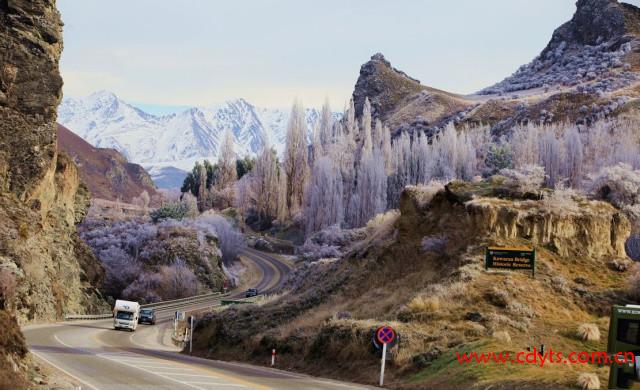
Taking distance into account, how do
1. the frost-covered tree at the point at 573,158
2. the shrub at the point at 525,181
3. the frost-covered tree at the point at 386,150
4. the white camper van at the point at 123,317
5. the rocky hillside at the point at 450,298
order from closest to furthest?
the rocky hillside at the point at 450,298 → the shrub at the point at 525,181 → the white camper van at the point at 123,317 → the frost-covered tree at the point at 573,158 → the frost-covered tree at the point at 386,150

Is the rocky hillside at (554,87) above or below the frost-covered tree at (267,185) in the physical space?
above

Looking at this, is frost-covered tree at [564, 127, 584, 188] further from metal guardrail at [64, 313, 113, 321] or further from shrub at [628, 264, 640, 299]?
shrub at [628, 264, 640, 299]

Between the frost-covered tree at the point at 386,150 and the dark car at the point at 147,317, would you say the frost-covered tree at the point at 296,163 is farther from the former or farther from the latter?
the dark car at the point at 147,317

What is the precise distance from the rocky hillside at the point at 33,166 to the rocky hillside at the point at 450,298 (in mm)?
18363

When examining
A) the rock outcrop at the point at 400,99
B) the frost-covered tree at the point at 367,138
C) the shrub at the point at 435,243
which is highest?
the rock outcrop at the point at 400,99

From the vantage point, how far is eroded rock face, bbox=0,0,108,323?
179ft

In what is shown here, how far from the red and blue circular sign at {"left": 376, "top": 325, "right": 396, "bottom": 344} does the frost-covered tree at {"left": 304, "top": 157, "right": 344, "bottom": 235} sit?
75.4 metres

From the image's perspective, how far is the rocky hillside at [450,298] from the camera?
2591 cm

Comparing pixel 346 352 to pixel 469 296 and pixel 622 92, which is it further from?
pixel 622 92

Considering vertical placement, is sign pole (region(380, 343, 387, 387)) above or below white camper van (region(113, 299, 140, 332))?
above

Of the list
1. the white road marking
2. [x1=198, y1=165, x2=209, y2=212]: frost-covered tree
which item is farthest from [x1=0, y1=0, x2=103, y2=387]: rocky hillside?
[x1=198, y1=165, x2=209, y2=212]: frost-covered tree

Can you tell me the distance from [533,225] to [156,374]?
57.4 feet

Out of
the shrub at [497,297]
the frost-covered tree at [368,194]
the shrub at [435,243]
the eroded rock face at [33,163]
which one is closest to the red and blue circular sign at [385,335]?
the shrub at [497,297]

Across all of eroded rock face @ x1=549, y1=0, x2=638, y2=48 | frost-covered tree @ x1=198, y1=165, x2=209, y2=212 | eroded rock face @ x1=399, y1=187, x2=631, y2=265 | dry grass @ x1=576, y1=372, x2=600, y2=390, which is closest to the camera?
dry grass @ x1=576, y1=372, x2=600, y2=390
